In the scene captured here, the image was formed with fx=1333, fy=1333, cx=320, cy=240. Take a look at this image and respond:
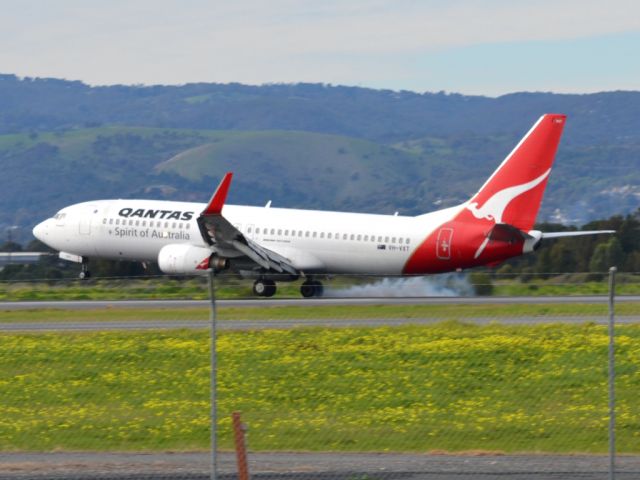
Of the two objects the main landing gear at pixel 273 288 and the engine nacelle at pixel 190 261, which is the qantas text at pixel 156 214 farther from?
the main landing gear at pixel 273 288

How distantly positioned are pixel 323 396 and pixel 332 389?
37 cm

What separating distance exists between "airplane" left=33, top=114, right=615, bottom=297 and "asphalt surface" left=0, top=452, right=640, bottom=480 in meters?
23.5

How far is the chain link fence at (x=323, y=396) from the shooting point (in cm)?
1759

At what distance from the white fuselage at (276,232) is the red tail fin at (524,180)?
1.72 m

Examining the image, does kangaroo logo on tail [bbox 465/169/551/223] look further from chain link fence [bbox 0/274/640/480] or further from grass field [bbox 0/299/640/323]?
chain link fence [bbox 0/274/640/480]

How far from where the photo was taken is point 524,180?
4159cm

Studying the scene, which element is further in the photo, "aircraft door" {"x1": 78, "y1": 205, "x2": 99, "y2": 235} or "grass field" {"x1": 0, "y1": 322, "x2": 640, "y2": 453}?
"aircraft door" {"x1": 78, "y1": 205, "x2": 99, "y2": 235}

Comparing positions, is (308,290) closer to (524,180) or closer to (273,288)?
Result: (273,288)

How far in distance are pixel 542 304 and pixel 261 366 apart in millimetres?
13357

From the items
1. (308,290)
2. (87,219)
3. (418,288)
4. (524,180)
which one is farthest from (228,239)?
(524,180)

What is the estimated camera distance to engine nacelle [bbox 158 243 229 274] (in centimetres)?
4422

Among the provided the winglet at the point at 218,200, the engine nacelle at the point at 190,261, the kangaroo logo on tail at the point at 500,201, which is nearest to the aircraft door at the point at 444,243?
the kangaroo logo on tail at the point at 500,201

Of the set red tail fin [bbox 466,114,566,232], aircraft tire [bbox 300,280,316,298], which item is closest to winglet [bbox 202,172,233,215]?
aircraft tire [bbox 300,280,316,298]

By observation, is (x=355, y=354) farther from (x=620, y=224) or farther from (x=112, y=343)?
(x=620, y=224)
